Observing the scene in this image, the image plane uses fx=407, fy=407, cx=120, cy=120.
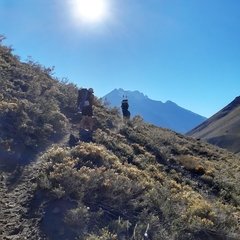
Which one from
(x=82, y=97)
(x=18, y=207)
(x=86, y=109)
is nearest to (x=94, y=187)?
(x=18, y=207)

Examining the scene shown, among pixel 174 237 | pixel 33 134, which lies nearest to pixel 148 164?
pixel 33 134

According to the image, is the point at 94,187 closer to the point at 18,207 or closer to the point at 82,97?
the point at 18,207

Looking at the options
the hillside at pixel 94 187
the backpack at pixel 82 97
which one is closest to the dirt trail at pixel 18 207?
the hillside at pixel 94 187

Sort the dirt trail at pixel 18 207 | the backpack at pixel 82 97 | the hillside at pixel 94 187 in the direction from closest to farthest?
the dirt trail at pixel 18 207 → the hillside at pixel 94 187 → the backpack at pixel 82 97

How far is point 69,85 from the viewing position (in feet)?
101

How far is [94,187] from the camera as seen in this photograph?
12117mm

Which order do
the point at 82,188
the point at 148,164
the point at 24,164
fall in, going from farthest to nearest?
the point at 148,164 → the point at 24,164 → the point at 82,188

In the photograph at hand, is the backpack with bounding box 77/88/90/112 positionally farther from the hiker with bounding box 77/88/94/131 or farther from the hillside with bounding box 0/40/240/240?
the hillside with bounding box 0/40/240/240

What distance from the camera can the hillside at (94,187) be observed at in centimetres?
1026

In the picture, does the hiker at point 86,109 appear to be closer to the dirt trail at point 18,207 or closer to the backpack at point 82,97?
the backpack at point 82,97

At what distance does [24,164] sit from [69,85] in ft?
55.3

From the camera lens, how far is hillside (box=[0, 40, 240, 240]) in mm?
10258

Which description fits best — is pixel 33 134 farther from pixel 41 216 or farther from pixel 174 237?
pixel 174 237

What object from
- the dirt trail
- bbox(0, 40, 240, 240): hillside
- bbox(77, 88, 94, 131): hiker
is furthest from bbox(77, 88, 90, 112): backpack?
the dirt trail
